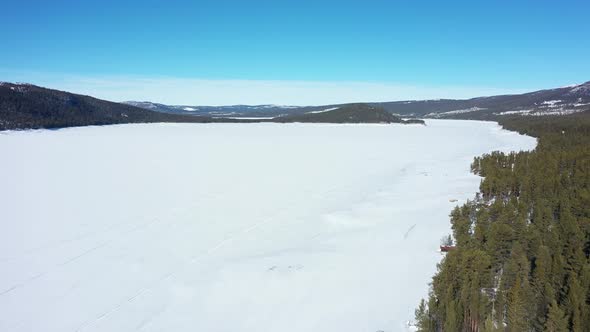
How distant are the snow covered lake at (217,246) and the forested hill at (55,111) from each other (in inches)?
2225

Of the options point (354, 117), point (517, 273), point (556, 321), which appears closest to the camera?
point (556, 321)

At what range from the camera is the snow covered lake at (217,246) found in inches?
498

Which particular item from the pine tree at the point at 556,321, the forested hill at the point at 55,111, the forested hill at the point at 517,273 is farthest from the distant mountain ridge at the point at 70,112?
the pine tree at the point at 556,321

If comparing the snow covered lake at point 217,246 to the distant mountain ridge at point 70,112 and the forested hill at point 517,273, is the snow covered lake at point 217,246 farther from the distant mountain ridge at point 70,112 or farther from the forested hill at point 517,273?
the distant mountain ridge at point 70,112

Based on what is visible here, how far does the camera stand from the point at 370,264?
16531 mm

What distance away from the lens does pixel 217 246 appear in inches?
726

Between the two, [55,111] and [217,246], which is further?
[55,111]

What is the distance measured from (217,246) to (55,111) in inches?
4220

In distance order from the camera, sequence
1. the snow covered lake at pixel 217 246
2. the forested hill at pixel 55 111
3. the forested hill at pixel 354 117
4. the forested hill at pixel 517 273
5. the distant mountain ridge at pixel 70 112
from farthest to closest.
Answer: the forested hill at pixel 354 117 → the distant mountain ridge at pixel 70 112 → the forested hill at pixel 55 111 → the snow covered lake at pixel 217 246 → the forested hill at pixel 517 273

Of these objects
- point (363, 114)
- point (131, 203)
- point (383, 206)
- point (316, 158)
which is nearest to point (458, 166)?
point (316, 158)

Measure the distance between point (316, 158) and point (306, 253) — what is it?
31.7m

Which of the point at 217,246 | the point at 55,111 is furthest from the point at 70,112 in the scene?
the point at 217,246

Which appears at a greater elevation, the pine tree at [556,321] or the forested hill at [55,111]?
the forested hill at [55,111]

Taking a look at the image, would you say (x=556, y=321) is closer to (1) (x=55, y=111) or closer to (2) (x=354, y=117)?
(1) (x=55, y=111)
